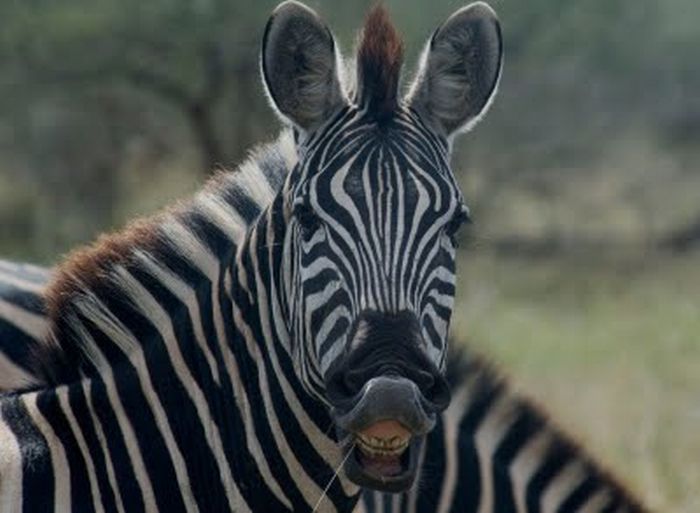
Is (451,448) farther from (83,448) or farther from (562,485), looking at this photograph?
(83,448)

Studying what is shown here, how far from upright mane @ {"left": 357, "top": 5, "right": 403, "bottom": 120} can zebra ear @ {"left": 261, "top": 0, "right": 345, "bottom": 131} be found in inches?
3.7

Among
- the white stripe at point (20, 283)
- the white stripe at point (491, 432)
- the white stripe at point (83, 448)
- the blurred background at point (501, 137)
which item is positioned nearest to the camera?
the white stripe at point (83, 448)

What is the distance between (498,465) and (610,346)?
11857 mm

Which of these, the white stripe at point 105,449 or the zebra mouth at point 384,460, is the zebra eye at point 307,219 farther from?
the white stripe at point 105,449

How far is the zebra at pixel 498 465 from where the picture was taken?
6535 mm

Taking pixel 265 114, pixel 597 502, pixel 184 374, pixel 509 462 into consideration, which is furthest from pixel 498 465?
pixel 265 114

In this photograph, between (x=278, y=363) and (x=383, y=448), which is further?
(x=278, y=363)

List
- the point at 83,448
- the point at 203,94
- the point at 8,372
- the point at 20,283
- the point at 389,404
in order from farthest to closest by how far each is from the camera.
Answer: the point at 203,94 → the point at 20,283 → the point at 8,372 → the point at 83,448 → the point at 389,404

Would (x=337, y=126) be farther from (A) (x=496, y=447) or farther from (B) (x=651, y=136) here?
(B) (x=651, y=136)

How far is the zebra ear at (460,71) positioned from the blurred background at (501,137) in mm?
13461

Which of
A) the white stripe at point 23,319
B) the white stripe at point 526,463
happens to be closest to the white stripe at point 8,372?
the white stripe at point 23,319

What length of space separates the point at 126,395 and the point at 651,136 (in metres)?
31.3

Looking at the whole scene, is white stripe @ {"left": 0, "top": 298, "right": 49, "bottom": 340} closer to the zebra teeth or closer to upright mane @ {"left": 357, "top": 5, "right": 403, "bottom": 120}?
upright mane @ {"left": 357, "top": 5, "right": 403, "bottom": 120}

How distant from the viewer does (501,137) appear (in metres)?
31.0
